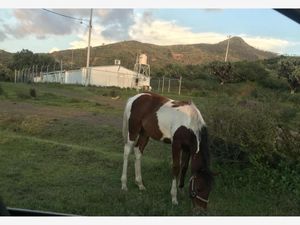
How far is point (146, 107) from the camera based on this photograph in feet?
24.7

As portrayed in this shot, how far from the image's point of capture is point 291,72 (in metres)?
40.9

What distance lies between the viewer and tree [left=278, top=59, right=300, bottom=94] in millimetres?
39188

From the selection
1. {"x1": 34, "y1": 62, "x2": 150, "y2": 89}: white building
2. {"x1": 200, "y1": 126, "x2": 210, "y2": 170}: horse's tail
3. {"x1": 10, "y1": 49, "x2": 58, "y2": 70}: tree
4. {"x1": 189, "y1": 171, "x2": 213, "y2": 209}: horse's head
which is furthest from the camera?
{"x1": 10, "y1": 49, "x2": 58, "y2": 70}: tree

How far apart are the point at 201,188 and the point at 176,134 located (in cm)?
123

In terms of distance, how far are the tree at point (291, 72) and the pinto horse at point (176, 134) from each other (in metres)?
32.3

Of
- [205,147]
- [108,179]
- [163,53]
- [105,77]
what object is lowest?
[108,179]

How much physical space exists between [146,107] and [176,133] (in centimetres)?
98

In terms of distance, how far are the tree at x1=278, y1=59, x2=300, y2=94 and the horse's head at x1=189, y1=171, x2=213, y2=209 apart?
111 ft

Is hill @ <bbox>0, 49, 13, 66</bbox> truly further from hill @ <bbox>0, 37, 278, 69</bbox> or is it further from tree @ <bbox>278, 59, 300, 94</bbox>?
tree @ <bbox>278, 59, 300, 94</bbox>

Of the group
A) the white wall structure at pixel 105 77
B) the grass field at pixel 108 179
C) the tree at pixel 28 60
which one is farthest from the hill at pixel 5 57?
the grass field at pixel 108 179

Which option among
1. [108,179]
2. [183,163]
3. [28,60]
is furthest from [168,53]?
[183,163]

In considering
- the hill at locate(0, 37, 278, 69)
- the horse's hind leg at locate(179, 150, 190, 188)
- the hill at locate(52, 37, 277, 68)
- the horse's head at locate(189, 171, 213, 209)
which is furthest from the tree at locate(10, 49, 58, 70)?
the horse's head at locate(189, 171, 213, 209)

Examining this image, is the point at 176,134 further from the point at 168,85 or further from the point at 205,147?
the point at 168,85

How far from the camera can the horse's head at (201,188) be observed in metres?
5.65
